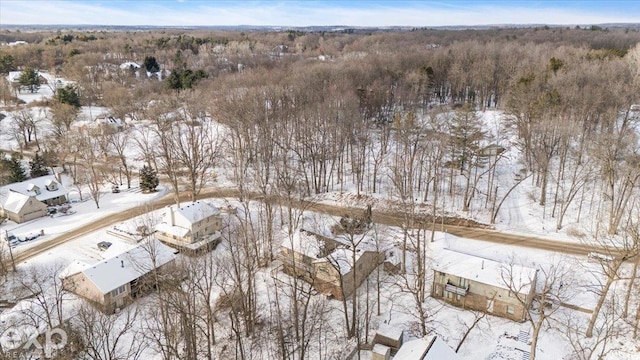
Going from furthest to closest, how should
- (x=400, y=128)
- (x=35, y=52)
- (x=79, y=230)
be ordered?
(x=35, y=52)
(x=400, y=128)
(x=79, y=230)

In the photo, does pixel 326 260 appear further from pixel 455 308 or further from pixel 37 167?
pixel 37 167

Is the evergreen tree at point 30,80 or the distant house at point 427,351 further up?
the evergreen tree at point 30,80

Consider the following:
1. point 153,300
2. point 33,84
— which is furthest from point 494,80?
point 33,84

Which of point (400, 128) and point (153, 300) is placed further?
point (400, 128)

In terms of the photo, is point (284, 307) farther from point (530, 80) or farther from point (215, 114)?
point (530, 80)

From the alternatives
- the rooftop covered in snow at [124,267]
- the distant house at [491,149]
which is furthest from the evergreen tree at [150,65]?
the distant house at [491,149]

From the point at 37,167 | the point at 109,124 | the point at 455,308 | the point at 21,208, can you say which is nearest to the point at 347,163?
the point at 455,308

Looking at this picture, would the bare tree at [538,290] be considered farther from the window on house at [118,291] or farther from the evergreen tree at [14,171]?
the evergreen tree at [14,171]

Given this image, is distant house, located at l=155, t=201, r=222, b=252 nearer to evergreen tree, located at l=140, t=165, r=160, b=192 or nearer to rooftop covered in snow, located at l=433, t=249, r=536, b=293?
evergreen tree, located at l=140, t=165, r=160, b=192
